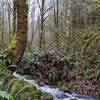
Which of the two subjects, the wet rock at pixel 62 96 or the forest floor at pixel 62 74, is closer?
the wet rock at pixel 62 96

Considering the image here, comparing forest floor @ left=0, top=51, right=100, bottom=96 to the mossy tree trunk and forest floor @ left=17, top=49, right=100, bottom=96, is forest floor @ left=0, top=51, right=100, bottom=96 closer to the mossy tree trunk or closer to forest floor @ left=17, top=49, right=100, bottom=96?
forest floor @ left=17, top=49, right=100, bottom=96

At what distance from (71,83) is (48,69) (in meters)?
1.71

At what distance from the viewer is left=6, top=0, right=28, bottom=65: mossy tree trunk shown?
8656mm

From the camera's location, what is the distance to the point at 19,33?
8.88m

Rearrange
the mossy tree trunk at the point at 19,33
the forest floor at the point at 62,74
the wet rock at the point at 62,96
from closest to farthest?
the wet rock at the point at 62,96 → the mossy tree trunk at the point at 19,33 → the forest floor at the point at 62,74

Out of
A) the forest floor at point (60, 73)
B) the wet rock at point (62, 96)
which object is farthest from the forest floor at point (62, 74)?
the wet rock at point (62, 96)

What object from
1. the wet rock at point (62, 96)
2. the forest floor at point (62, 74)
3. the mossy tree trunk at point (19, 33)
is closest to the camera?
the wet rock at point (62, 96)

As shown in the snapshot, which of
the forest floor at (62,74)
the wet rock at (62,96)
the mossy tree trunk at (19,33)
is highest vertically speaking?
the mossy tree trunk at (19,33)

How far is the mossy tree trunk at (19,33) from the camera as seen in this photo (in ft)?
28.4

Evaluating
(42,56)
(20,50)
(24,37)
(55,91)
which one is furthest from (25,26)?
(42,56)

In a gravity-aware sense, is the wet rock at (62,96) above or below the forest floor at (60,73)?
below

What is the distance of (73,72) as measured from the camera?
10.6m

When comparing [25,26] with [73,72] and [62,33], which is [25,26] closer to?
[73,72]

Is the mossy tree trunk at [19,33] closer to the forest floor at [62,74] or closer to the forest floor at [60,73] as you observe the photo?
the forest floor at [60,73]
